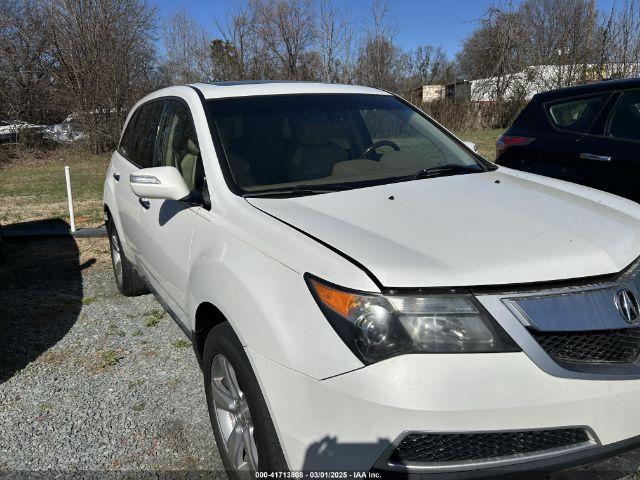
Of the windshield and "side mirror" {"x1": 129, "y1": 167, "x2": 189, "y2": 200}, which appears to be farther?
the windshield

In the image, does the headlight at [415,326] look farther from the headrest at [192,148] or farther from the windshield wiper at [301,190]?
the headrest at [192,148]

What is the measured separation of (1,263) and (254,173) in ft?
15.8

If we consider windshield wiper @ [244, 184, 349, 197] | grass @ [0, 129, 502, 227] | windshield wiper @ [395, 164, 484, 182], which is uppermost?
windshield wiper @ [395, 164, 484, 182]

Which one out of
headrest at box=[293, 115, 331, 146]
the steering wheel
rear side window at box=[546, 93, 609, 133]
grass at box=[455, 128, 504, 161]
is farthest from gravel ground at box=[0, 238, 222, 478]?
grass at box=[455, 128, 504, 161]

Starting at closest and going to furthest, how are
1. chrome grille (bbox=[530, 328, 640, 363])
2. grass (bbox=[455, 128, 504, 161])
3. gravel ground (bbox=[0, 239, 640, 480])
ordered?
1. chrome grille (bbox=[530, 328, 640, 363])
2. gravel ground (bbox=[0, 239, 640, 480])
3. grass (bbox=[455, 128, 504, 161])

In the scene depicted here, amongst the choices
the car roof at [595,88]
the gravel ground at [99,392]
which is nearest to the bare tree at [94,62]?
the gravel ground at [99,392]

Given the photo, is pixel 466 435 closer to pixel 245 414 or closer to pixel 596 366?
pixel 596 366

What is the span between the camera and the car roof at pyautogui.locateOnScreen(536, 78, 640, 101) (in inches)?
198

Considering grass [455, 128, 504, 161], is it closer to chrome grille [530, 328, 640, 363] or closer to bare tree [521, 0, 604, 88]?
bare tree [521, 0, 604, 88]

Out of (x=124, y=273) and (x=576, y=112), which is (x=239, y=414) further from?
(x=576, y=112)

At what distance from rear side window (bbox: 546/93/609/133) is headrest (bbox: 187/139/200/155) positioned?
384 centimetres

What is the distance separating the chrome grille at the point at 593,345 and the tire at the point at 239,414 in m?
0.97

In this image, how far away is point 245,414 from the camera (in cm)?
227

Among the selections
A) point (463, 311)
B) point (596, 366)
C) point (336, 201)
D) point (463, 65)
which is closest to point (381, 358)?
point (463, 311)
